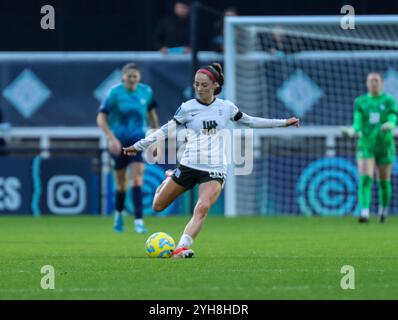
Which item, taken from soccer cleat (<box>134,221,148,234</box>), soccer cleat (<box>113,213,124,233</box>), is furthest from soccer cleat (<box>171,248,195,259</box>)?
soccer cleat (<box>113,213,124,233</box>)

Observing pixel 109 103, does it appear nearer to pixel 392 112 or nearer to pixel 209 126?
pixel 392 112

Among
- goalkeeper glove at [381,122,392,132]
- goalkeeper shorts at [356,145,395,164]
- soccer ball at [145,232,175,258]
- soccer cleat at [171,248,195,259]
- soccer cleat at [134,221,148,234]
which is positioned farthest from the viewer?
goalkeeper shorts at [356,145,395,164]

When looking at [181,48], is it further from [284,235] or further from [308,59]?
[284,235]

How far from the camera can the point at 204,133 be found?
11898 mm

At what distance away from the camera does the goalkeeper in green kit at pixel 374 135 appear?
19031 mm

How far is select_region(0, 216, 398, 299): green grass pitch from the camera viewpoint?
8.64 metres

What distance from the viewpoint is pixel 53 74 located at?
2286cm

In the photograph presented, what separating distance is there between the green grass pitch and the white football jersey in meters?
0.90

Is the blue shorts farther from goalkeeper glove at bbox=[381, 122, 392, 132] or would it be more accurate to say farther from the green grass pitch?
goalkeeper glove at bbox=[381, 122, 392, 132]

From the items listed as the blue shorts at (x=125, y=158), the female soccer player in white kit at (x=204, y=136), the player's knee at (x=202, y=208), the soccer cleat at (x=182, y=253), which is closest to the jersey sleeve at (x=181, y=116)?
the female soccer player in white kit at (x=204, y=136)
